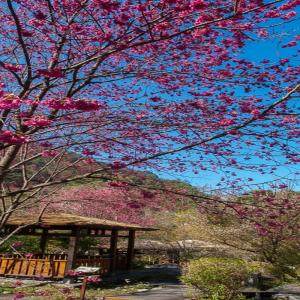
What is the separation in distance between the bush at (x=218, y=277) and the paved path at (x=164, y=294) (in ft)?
6.39

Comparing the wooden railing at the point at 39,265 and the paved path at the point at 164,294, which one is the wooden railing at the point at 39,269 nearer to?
the wooden railing at the point at 39,265

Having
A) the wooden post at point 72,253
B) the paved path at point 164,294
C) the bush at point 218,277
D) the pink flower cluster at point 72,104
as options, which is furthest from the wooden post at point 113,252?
the pink flower cluster at point 72,104

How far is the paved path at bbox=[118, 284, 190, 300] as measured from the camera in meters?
12.2

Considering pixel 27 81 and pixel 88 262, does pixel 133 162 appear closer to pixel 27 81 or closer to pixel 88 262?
pixel 27 81

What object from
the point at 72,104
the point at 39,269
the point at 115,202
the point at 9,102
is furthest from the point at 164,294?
the point at 9,102

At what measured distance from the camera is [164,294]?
13.6 m

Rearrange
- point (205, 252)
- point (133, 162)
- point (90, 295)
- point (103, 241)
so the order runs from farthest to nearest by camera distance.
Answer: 1. point (103, 241)
2. point (205, 252)
3. point (90, 295)
4. point (133, 162)

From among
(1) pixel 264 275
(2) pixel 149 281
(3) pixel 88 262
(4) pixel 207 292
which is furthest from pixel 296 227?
(3) pixel 88 262

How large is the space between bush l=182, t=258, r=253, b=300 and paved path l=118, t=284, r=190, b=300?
6.39 feet

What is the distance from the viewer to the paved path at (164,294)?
40.2 ft

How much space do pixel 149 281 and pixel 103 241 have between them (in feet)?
26.8

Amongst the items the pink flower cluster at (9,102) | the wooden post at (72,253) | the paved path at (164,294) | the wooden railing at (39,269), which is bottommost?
the paved path at (164,294)

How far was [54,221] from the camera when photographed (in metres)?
15.3

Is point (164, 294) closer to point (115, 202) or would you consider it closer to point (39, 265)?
point (39, 265)
